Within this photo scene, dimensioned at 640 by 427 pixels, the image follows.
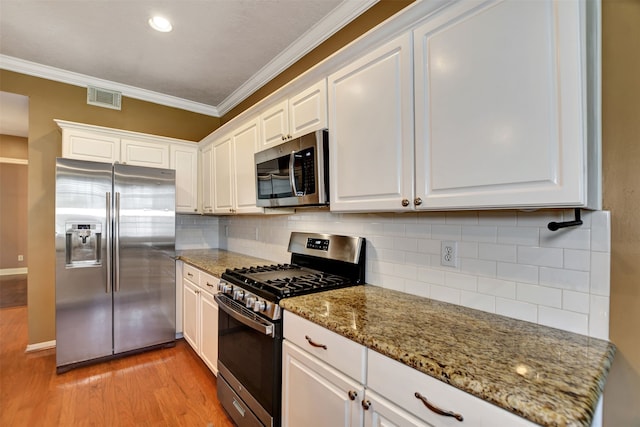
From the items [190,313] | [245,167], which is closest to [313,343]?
[245,167]

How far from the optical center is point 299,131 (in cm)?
196

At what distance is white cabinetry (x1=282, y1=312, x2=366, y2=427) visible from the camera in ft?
3.74

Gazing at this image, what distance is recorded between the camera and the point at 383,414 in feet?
3.38

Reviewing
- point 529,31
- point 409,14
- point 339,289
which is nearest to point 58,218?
point 339,289

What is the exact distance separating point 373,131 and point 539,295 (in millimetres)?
973

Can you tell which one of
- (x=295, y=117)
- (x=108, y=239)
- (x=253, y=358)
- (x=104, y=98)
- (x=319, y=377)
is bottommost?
(x=253, y=358)

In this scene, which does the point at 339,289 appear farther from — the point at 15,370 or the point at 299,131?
the point at 15,370

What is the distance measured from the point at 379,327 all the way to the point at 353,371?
19 centimetres

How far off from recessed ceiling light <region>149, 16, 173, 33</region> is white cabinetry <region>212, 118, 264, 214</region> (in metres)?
0.87

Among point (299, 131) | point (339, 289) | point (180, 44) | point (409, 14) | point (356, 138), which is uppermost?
point (180, 44)

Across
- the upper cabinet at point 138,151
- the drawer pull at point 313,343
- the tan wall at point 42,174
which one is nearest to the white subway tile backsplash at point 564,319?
the drawer pull at point 313,343

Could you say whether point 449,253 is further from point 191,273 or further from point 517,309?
point 191,273

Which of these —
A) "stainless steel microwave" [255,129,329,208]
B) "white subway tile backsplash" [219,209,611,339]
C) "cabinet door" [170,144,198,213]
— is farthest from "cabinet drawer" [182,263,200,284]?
"white subway tile backsplash" [219,209,611,339]

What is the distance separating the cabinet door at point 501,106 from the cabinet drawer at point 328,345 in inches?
26.1
